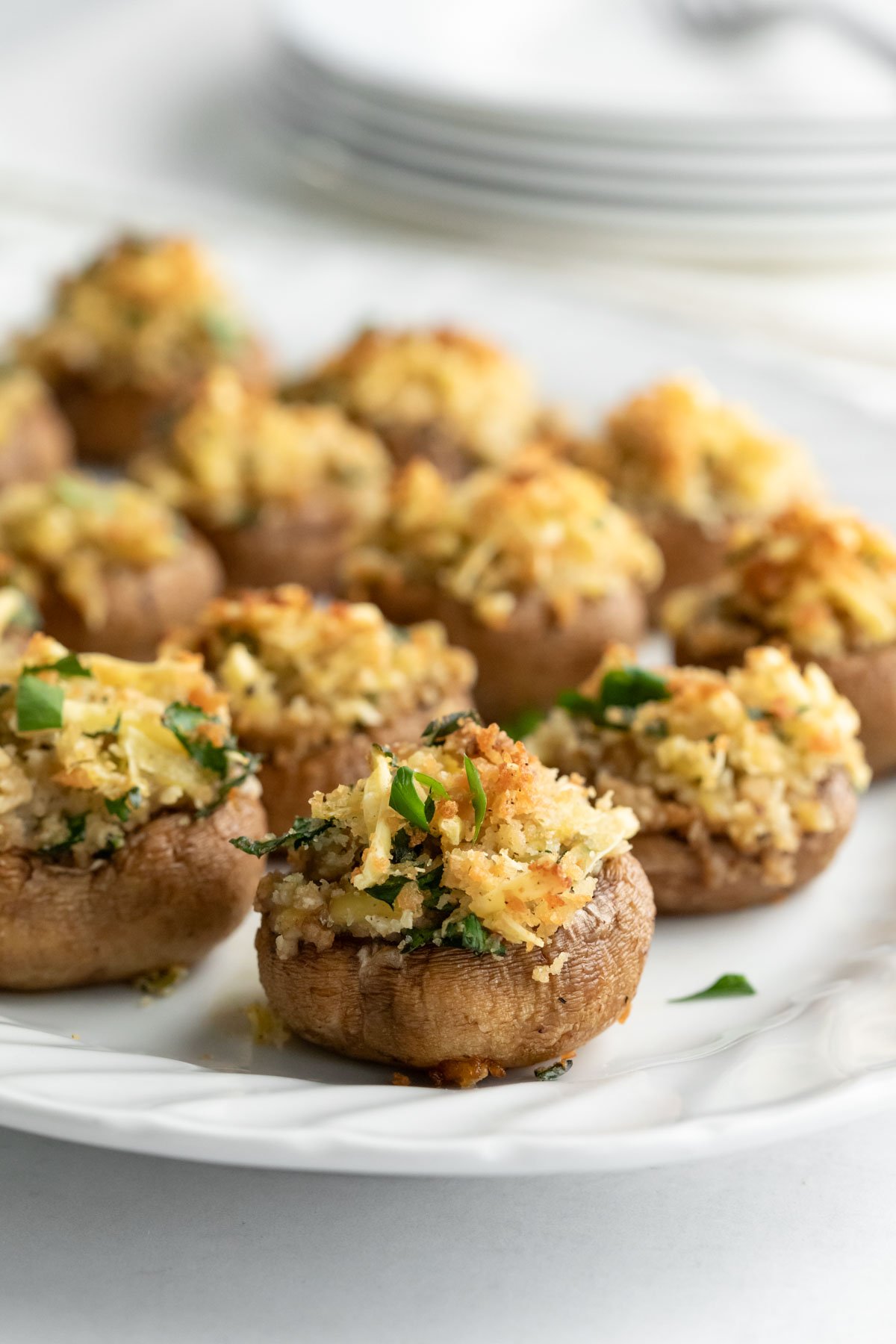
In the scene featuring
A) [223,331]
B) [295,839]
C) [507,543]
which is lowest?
[223,331]

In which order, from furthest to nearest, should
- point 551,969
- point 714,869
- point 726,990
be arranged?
point 714,869 < point 726,990 < point 551,969

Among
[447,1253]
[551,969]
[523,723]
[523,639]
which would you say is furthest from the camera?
[523,639]

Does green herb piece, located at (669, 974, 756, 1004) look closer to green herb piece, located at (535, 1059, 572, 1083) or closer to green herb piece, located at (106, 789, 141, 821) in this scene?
green herb piece, located at (535, 1059, 572, 1083)

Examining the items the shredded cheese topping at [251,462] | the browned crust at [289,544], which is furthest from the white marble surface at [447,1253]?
the shredded cheese topping at [251,462]

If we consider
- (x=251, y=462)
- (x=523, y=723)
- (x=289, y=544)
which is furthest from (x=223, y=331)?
(x=523, y=723)

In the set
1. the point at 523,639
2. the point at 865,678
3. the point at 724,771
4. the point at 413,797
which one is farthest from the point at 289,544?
the point at 413,797

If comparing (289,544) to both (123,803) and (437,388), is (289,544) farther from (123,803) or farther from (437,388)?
(123,803)

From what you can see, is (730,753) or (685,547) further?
(685,547)

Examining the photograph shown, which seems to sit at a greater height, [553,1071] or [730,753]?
[730,753]

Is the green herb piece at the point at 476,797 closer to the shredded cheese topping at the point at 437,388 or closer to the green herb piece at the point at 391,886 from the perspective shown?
the green herb piece at the point at 391,886
